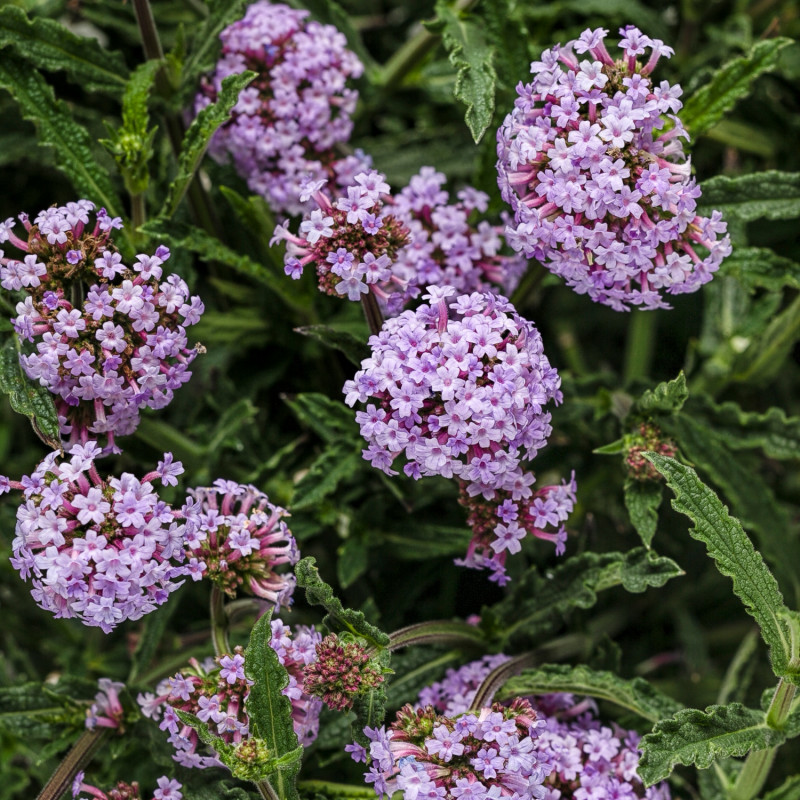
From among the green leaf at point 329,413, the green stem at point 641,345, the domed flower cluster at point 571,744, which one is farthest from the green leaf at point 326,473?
the green stem at point 641,345

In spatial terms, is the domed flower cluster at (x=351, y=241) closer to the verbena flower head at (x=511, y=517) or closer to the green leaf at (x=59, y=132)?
the verbena flower head at (x=511, y=517)

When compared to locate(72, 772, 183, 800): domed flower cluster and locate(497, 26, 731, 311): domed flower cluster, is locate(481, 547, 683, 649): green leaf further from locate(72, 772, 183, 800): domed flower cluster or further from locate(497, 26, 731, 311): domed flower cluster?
locate(72, 772, 183, 800): domed flower cluster

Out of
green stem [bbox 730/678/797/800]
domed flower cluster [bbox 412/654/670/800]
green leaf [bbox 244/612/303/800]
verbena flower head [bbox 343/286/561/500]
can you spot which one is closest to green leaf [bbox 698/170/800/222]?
verbena flower head [bbox 343/286/561/500]

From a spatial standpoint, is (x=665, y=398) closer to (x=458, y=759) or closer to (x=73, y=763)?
(x=458, y=759)

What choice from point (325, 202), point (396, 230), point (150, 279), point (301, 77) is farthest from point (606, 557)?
point (301, 77)

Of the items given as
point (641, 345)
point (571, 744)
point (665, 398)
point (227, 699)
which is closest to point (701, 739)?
point (571, 744)

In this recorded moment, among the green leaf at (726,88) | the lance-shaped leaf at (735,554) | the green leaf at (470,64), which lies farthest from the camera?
the green leaf at (726,88)
